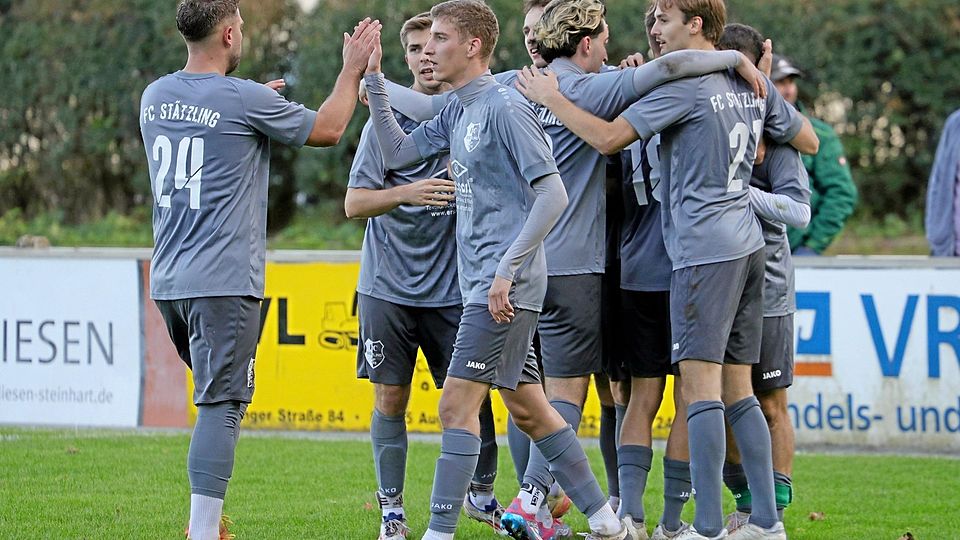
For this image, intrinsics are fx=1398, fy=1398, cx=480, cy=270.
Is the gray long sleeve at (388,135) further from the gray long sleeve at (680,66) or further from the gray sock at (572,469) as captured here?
the gray sock at (572,469)

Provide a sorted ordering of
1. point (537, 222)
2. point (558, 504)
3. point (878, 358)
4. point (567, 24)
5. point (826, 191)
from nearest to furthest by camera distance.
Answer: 1. point (537, 222)
2. point (567, 24)
3. point (558, 504)
4. point (878, 358)
5. point (826, 191)

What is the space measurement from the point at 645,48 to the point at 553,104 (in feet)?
48.3

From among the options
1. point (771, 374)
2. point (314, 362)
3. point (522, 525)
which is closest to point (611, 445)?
point (771, 374)

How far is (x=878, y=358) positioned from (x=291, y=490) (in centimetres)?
392

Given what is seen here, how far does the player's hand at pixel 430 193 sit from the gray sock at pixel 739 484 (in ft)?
5.79

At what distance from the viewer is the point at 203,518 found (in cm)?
537

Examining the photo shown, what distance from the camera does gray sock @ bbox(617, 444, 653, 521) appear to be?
607 cm

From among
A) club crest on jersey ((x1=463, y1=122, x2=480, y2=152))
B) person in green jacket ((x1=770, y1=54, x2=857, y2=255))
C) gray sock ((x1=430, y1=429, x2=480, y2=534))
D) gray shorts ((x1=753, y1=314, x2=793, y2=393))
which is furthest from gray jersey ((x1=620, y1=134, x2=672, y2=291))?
person in green jacket ((x1=770, y1=54, x2=857, y2=255))

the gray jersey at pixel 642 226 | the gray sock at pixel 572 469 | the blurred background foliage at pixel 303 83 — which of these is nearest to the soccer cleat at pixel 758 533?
the gray sock at pixel 572 469

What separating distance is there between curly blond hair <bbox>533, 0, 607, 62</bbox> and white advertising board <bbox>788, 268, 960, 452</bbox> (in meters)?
3.83

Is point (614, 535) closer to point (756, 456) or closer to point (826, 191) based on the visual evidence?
point (756, 456)

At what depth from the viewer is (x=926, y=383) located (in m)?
8.84

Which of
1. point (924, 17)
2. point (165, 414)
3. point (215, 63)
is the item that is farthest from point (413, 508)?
point (924, 17)

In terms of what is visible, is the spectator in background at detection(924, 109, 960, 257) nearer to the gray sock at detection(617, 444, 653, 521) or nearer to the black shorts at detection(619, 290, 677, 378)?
the black shorts at detection(619, 290, 677, 378)
